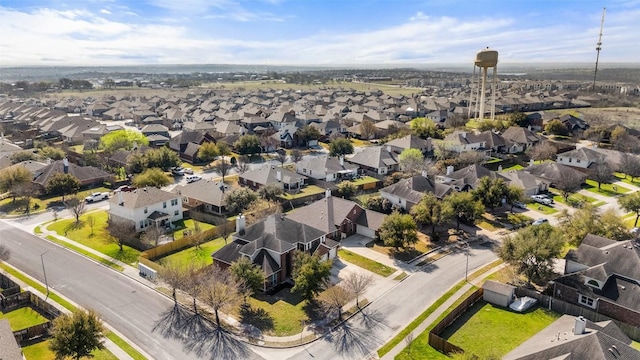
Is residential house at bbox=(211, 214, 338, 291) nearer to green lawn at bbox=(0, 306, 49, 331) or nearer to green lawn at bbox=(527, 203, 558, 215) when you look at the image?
green lawn at bbox=(0, 306, 49, 331)

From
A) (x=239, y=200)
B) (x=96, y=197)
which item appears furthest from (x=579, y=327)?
(x=96, y=197)

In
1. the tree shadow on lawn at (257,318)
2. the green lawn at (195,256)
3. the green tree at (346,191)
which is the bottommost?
the tree shadow on lawn at (257,318)

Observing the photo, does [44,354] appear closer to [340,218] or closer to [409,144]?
[340,218]

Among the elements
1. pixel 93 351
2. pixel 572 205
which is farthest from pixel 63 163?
pixel 572 205

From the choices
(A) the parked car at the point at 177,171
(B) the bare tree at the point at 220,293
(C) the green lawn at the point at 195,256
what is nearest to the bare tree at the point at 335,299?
(B) the bare tree at the point at 220,293

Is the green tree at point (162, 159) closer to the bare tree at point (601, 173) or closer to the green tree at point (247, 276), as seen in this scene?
the green tree at point (247, 276)

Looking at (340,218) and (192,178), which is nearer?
(340,218)
